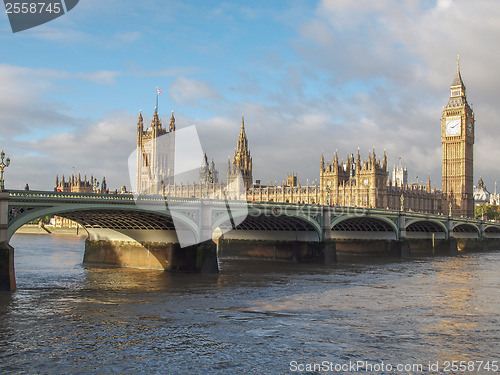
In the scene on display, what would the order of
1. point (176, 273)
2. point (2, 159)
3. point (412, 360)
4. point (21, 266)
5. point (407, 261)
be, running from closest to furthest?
point (412, 360)
point (2, 159)
point (176, 273)
point (21, 266)
point (407, 261)

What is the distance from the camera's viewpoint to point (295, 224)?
177ft

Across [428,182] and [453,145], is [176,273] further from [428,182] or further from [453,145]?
[453,145]

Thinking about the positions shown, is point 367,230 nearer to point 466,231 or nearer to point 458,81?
point 466,231

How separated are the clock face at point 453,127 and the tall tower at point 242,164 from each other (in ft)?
147

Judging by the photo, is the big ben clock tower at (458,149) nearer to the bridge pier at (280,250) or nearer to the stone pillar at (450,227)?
the stone pillar at (450,227)

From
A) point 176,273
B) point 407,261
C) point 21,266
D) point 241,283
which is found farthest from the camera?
point 407,261

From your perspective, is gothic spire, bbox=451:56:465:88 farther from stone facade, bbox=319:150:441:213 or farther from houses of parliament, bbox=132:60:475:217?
stone facade, bbox=319:150:441:213

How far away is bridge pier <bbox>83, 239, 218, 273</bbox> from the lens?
133ft

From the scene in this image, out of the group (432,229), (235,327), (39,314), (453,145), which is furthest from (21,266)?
(453,145)

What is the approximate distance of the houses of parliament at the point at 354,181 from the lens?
101 meters

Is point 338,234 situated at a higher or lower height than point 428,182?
lower

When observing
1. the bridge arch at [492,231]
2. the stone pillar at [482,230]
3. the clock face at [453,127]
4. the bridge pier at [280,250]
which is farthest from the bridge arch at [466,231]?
the clock face at [453,127]

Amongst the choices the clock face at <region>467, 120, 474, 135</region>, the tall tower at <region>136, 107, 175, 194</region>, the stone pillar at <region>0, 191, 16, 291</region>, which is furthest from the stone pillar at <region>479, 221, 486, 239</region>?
the tall tower at <region>136, 107, 175, 194</region>

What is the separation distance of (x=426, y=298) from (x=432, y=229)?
168 ft
